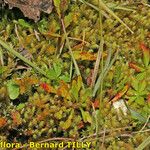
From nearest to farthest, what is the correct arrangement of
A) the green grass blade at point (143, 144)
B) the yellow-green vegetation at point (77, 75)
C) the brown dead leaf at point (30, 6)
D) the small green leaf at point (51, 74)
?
the green grass blade at point (143, 144) → the yellow-green vegetation at point (77, 75) → the small green leaf at point (51, 74) → the brown dead leaf at point (30, 6)

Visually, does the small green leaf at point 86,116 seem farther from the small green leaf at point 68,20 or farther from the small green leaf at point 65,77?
the small green leaf at point 68,20

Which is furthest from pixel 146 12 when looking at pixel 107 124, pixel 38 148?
pixel 38 148

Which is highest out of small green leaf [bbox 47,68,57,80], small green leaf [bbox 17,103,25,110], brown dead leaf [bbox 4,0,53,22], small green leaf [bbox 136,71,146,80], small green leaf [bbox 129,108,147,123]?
brown dead leaf [bbox 4,0,53,22]

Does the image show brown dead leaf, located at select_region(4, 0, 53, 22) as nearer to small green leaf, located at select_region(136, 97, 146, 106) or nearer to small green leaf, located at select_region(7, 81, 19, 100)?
small green leaf, located at select_region(7, 81, 19, 100)

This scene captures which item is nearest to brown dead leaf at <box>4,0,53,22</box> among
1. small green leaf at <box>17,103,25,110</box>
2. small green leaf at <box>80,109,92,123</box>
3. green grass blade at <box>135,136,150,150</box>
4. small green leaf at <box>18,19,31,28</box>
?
small green leaf at <box>18,19,31,28</box>

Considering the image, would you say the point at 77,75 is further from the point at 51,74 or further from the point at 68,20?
the point at 68,20

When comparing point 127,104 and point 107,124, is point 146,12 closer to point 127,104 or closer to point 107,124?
point 127,104

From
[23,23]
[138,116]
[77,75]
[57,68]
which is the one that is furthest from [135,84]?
[23,23]

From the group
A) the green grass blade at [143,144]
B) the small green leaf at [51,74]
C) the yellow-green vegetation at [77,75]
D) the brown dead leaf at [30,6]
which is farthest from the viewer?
the brown dead leaf at [30,6]

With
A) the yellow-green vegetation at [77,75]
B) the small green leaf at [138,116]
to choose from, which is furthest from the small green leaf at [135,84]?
the small green leaf at [138,116]
